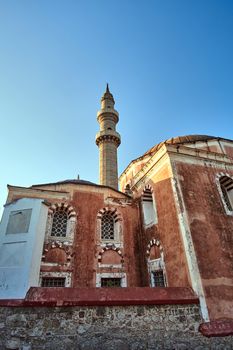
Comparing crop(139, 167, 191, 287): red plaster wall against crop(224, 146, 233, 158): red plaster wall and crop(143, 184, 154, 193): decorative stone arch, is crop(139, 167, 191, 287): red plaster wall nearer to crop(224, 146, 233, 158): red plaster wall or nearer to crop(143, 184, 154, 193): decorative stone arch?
crop(143, 184, 154, 193): decorative stone arch

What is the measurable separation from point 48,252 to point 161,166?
5364 millimetres

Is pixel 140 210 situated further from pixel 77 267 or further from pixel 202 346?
pixel 202 346

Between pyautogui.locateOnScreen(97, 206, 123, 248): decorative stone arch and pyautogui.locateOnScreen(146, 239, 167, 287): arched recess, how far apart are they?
1.33 metres

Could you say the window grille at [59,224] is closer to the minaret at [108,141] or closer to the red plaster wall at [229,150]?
the minaret at [108,141]

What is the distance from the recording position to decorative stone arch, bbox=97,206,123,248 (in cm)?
952

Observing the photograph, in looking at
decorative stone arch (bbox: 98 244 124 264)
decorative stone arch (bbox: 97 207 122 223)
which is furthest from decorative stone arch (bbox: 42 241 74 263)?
decorative stone arch (bbox: 97 207 122 223)

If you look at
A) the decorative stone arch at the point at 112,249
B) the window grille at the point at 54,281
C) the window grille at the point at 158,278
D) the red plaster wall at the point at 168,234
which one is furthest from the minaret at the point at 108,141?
the window grille at the point at 54,281

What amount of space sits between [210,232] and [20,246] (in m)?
5.95

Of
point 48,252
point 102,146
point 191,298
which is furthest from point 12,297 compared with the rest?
point 102,146

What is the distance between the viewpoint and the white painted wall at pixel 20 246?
6.41m

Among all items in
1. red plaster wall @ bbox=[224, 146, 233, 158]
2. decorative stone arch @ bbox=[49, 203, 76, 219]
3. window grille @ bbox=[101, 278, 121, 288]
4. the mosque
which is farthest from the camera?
red plaster wall @ bbox=[224, 146, 233, 158]

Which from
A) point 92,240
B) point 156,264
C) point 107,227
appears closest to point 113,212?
point 107,227

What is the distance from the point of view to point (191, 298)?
6234 millimetres

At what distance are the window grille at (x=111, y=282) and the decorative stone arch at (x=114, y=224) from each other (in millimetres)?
1258
